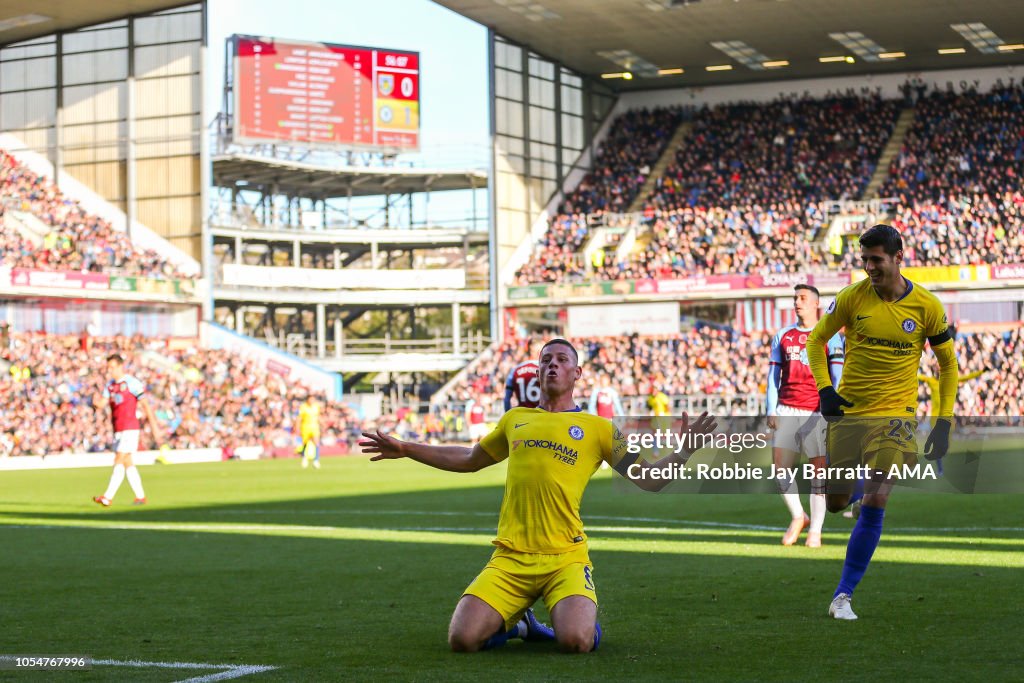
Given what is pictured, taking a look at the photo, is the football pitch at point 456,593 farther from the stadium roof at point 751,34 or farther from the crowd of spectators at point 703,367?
the stadium roof at point 751,34

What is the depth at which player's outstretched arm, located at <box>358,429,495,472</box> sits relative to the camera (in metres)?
7.52

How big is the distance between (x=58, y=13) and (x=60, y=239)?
964cm

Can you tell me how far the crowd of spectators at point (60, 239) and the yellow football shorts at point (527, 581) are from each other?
42412 mm

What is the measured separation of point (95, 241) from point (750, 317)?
2496 centimetres

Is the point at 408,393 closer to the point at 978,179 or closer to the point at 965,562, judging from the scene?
the point at 978,179

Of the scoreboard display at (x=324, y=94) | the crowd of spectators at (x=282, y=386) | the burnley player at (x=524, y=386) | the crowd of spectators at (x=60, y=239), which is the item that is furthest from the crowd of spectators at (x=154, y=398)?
the burnley player at (x=524, y=386)

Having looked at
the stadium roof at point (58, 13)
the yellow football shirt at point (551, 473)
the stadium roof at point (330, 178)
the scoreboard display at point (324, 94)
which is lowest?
the yellow football shirt at point (551, 473)

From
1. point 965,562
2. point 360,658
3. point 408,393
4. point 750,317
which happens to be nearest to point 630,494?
point 965,562

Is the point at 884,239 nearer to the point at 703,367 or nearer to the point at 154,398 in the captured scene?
the point at 154,398

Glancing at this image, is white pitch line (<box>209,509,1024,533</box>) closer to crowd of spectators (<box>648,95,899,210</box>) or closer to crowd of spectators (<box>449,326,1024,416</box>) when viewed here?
crowd of spectators (<box>449,326,1024,416</box>)

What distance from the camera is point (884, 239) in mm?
8047

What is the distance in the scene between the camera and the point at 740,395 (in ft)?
160

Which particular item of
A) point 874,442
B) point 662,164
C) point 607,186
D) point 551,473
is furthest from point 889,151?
point 551,473

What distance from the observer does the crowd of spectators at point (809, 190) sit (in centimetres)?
5156
